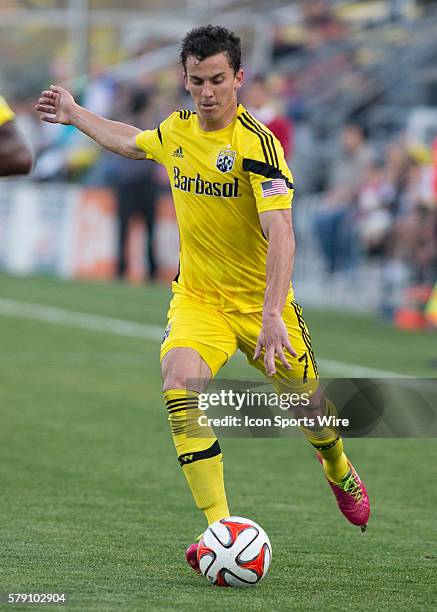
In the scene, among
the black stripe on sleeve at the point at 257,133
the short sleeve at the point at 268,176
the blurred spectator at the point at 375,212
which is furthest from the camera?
the blurred spectator at the point at 375,212

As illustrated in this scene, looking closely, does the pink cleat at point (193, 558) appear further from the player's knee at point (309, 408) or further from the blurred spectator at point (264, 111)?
the blurred spectator at point (264, 111)

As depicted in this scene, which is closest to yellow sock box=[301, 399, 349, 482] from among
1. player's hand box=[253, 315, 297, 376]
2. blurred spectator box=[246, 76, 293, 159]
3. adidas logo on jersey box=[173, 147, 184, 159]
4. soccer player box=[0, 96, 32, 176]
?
player's hand box=[253, 315, 297, 376]

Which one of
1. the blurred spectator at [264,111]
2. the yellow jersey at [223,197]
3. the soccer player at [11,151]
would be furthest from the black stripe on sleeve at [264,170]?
the blurred spectator at [264,111]

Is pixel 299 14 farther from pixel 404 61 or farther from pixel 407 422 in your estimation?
pixel 407 422

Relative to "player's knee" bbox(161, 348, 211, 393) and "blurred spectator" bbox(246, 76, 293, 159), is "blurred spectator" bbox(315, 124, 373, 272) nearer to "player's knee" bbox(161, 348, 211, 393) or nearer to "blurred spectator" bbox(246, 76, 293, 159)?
"blurred spectator" bbox(246, 76, 293, 159)

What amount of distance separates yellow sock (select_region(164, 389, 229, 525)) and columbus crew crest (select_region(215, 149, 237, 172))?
970 millimetres

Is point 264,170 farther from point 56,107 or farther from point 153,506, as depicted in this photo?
point 153,506

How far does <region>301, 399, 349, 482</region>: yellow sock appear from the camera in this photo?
21.0 feet

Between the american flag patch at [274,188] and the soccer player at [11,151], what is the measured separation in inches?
59.3

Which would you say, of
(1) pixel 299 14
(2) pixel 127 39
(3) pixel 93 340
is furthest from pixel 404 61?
(3) pixel 93 340

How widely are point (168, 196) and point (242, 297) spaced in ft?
58.3

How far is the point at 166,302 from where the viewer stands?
20047 millimetres

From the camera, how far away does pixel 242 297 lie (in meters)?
6.24

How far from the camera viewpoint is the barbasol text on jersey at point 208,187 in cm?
601
